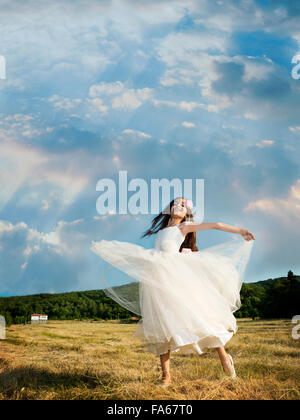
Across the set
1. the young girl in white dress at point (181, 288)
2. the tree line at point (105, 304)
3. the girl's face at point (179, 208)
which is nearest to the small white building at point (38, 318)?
the tree line at point (105, 304)

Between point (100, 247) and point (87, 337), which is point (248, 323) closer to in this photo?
point (87, 337)

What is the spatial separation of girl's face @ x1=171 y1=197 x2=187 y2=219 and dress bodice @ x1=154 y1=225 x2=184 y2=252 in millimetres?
175

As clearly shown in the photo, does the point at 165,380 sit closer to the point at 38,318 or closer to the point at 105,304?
the point at 105,304

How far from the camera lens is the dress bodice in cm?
383

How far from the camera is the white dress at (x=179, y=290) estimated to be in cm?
350

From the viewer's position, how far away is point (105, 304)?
10.1 m

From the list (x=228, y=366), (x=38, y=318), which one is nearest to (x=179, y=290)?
(x=228, y=366)

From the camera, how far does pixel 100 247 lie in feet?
12.7

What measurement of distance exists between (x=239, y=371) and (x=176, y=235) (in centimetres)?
180

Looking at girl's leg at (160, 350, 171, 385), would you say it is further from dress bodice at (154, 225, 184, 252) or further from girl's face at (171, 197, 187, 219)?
Result: girl's face at (171, 197, 187, 219)

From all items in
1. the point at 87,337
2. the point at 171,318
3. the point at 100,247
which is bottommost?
the point at 87,337

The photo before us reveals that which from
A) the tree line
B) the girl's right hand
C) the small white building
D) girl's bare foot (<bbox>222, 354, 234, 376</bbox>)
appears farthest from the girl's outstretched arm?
the small white building
